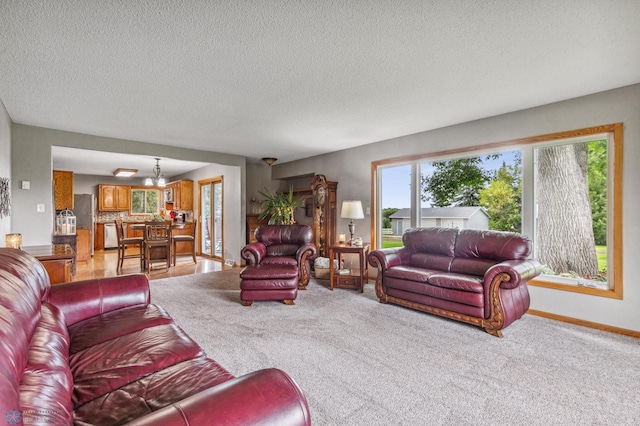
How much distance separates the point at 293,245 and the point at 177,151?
2.80 meters

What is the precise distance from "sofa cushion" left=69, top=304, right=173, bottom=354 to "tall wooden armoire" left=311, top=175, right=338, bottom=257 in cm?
381

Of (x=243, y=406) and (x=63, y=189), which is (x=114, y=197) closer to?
(x=63, y=189)

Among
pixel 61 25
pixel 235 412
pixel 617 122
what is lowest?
pixel 235 412

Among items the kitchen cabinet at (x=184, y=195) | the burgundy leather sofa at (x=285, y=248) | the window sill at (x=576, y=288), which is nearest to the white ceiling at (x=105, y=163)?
the kitchen cabinet at (x=184, y=195)

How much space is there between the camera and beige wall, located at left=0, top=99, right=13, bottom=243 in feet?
10.7

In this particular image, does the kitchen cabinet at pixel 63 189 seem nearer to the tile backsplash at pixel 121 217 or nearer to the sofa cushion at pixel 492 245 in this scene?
the tile backsplash at pixel 121 217

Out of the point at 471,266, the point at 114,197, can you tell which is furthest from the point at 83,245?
the point at 471,266

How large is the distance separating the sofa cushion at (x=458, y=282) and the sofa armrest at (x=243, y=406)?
2.64 meters

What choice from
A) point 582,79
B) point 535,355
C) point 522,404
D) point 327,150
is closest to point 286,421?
point 522,404

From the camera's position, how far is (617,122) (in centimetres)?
304

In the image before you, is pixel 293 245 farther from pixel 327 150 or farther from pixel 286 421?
pixel 286 421

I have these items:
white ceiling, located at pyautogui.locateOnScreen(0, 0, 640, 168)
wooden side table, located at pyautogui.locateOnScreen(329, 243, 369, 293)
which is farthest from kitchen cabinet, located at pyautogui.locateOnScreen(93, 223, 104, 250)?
wooden side table, located at pyautogui.locateOnScreen(329, 243, 369, 293)

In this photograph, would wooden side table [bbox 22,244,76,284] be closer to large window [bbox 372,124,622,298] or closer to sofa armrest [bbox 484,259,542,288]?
sofa armrest [bbox 484,259,542,288]

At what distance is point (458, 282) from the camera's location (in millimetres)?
3170
